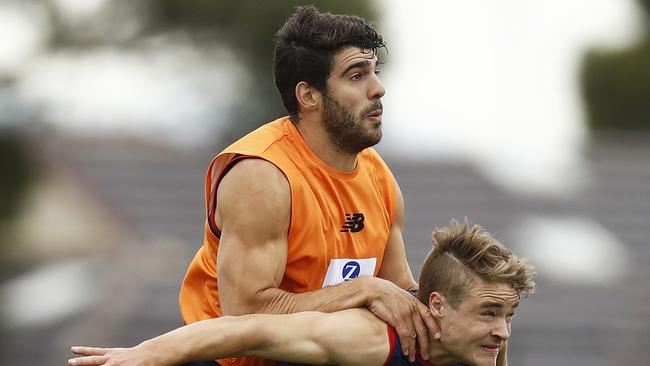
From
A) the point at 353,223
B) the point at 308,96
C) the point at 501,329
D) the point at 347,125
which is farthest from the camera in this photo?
the point at 353,223

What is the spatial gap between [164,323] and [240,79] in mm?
11005

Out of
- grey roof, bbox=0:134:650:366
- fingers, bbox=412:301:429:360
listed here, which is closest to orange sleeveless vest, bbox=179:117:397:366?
fingers, bbox=412:301:429:360

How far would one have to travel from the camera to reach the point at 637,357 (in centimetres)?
1747

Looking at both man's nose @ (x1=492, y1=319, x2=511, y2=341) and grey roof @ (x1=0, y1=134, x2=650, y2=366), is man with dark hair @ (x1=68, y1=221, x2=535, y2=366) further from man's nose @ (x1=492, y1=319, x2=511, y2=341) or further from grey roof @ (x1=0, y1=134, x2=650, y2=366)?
grey roof @ (x1=0, y1=134, x2=650, y2=366)

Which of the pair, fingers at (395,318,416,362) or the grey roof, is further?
the grey roof

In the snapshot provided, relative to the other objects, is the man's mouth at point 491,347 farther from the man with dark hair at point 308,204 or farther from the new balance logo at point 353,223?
the new balance logo at point 353,223

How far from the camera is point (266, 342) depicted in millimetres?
6445

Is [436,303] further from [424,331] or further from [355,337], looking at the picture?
[355,337]

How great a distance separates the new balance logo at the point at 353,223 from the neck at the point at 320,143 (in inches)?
9.3

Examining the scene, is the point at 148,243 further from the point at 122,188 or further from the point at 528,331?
the point at 528,331

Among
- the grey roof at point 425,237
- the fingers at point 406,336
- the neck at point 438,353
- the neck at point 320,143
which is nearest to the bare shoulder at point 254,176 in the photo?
the neck at point 320,143

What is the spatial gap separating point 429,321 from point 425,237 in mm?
13414

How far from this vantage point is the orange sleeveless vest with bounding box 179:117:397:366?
6652 millimetres

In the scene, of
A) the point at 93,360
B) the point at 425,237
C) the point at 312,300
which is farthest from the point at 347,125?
the point at 425,237
